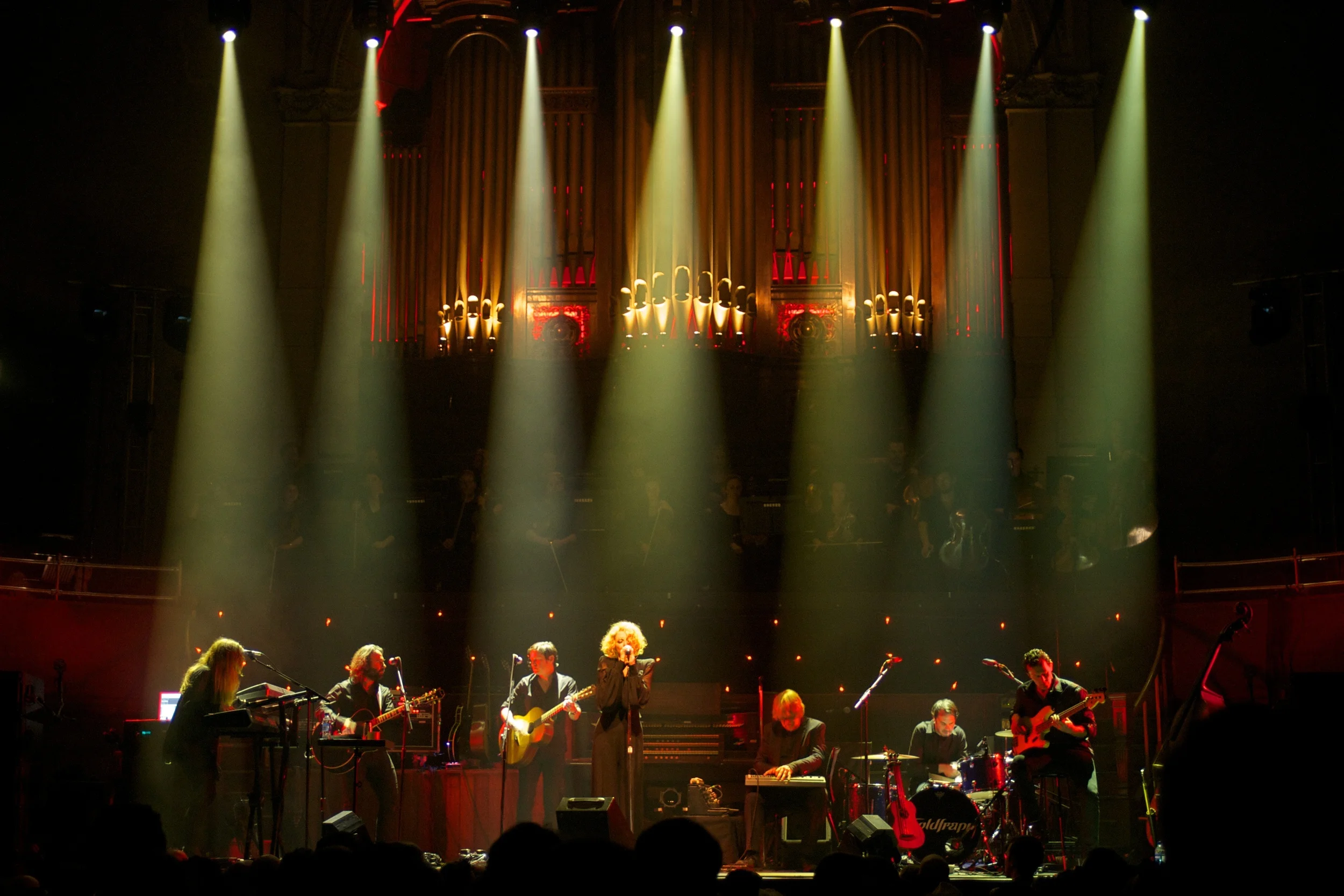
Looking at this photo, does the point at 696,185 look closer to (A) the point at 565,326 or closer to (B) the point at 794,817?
(A) the point at 565,326

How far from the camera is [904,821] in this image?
8406 mm

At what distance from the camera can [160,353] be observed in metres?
11.8

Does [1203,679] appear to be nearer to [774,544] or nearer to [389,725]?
[774,544]

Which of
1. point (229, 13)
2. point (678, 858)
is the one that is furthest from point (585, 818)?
point (229, 13)

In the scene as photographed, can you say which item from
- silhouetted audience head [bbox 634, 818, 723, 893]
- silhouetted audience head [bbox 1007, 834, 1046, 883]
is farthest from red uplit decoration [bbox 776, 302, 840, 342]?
silhouetted audience head [bbox 634, 818, 723, 893]

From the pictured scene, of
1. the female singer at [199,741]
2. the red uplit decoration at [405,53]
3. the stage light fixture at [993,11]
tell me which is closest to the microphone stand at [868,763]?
the female singer at [199,741]

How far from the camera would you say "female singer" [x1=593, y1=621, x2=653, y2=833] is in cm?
855

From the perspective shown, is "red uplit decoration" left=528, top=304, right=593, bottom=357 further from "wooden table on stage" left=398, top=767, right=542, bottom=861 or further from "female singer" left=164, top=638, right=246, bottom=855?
"female singer" left=164, top=638, right=246, bottom=855

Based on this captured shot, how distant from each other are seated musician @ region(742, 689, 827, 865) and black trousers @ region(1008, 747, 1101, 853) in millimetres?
1197

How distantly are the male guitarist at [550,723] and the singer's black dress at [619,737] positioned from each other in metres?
0.27

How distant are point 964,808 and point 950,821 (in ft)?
0.38

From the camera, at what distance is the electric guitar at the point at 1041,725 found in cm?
834

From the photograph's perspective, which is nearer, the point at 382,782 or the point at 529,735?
the point at 382,782

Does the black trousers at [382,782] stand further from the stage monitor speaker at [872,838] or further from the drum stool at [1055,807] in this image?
the drum stool at [1055,807]
